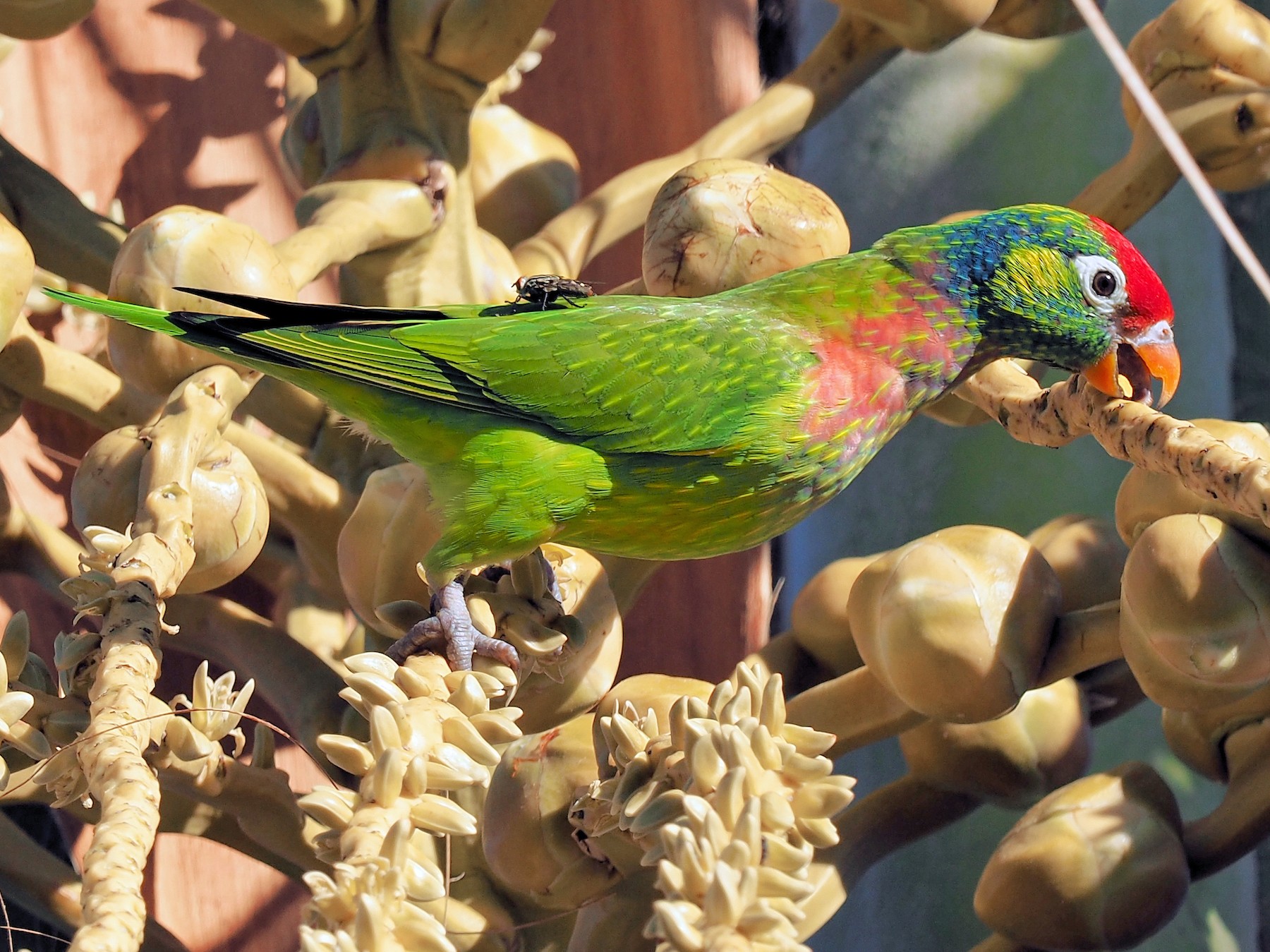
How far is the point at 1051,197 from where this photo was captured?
899 millimetres

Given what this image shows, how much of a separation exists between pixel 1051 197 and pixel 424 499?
49cm

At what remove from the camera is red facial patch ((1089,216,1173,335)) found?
621 millimetres

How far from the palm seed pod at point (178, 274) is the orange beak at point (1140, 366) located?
0.36 m

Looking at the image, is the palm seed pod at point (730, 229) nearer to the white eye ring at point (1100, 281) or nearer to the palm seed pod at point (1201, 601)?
the white eye ring at point (1100, 281)

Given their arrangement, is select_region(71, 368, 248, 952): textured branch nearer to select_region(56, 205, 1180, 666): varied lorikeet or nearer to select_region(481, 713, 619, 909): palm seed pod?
select_region(56, 205, 1180, 666): varied lorikeet

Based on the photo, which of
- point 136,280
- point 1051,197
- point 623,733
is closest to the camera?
point 623,733

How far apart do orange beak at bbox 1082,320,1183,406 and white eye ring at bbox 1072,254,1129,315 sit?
0.02 m

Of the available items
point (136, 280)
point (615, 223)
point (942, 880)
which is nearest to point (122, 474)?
point (136, 280)

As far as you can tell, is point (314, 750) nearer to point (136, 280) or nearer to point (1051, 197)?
point (136, 280)

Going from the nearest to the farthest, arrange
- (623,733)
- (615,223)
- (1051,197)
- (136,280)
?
1. (623,733)
2. (136,280)
3. (615,223)
4. (1051,197)

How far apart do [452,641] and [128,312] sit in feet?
0.61

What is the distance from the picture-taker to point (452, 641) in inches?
21.9

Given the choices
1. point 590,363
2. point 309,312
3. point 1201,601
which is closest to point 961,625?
point 1201,601

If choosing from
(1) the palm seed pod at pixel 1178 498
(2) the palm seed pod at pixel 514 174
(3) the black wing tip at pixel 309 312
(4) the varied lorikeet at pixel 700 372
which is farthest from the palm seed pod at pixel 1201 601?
(2) the palm seed pod at pixel 514 174
